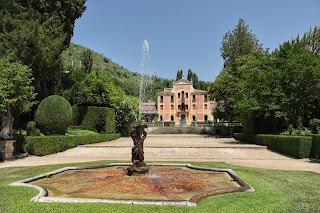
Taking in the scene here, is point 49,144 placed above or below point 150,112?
below

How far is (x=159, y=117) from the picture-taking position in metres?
71.9

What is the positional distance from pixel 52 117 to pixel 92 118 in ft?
30.9

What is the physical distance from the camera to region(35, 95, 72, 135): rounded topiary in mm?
20484

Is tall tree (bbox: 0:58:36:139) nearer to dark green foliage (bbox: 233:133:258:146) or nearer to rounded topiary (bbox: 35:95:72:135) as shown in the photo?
rounded topiary (bbox: 35:95:72:135)

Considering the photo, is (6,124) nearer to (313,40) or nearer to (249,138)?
(249,138)

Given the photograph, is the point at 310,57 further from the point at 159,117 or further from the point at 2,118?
the point at 159,117

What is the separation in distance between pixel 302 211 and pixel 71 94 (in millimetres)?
28364

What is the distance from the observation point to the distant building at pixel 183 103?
7069 centimetres

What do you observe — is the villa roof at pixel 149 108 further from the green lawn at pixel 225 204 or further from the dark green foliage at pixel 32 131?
the green lawn at pixel 225 204

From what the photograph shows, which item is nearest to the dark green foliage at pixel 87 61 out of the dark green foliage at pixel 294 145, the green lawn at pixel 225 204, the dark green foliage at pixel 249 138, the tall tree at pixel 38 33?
the tall tree at pixel 38 33

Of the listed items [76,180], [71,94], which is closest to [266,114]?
[76,180]

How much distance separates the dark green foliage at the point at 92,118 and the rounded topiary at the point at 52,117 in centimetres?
863

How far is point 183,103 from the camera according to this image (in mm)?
70688

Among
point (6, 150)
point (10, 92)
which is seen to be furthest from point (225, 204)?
point (6, 150)
